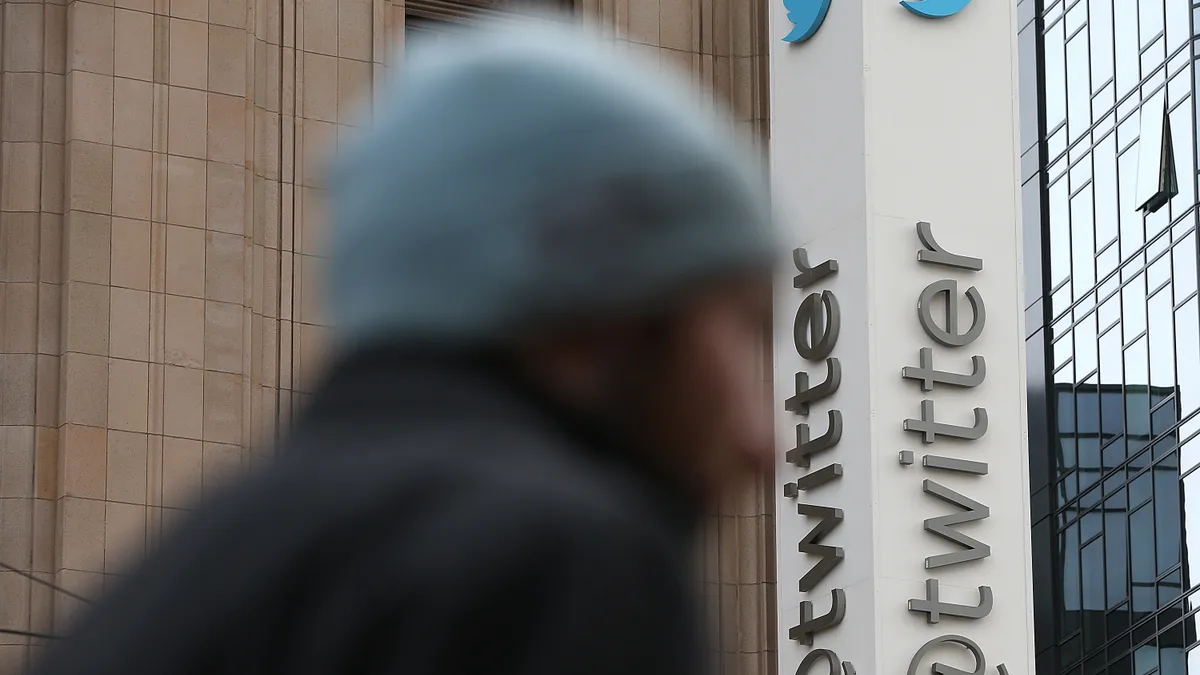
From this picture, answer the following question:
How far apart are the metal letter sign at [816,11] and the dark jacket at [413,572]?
19.7m

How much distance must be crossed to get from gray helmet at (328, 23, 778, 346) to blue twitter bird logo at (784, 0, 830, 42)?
19.9 meters

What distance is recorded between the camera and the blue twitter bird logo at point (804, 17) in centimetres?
2134

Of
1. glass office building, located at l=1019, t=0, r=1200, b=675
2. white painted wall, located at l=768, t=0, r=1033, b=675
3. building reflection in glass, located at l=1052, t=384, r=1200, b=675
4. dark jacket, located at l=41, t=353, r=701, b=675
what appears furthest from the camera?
building reflection in glass, located at l=1052, t=384, r=1200, b=675

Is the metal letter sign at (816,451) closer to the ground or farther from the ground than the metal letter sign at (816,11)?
closer to the ground

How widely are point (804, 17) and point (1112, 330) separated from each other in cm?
2571

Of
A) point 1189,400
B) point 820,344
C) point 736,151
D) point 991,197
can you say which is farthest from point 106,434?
point 1189,400

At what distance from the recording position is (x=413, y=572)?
1.40 m

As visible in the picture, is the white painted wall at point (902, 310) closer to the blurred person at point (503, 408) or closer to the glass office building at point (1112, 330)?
the blurred person at point (503, 408)

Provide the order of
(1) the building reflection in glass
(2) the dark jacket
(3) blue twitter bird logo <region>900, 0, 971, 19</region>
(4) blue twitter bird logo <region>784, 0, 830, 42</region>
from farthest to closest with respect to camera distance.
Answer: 1. (1) the building reflection in glass
2. (4) blue twitter bird logo <region>784, 0, 830, 42</region>
3. (3) blue twitter bird logo <region>900, 0, 971, 19</region>
4. (2) the dark jacket

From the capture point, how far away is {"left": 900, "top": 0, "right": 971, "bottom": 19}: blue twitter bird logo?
20.8 m

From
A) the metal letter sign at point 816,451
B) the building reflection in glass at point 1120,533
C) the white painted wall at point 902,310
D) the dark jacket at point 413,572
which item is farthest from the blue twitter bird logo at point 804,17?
the building reflection in glass at point 1120,533

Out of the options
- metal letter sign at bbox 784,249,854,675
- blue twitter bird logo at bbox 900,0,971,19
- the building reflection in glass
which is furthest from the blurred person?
the building reflection in glass

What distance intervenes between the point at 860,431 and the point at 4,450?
24.3 feet

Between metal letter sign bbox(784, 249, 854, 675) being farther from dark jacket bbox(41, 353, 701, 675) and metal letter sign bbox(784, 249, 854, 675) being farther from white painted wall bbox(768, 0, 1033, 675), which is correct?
dark jacket bbox(41, 353, 701, 675)
